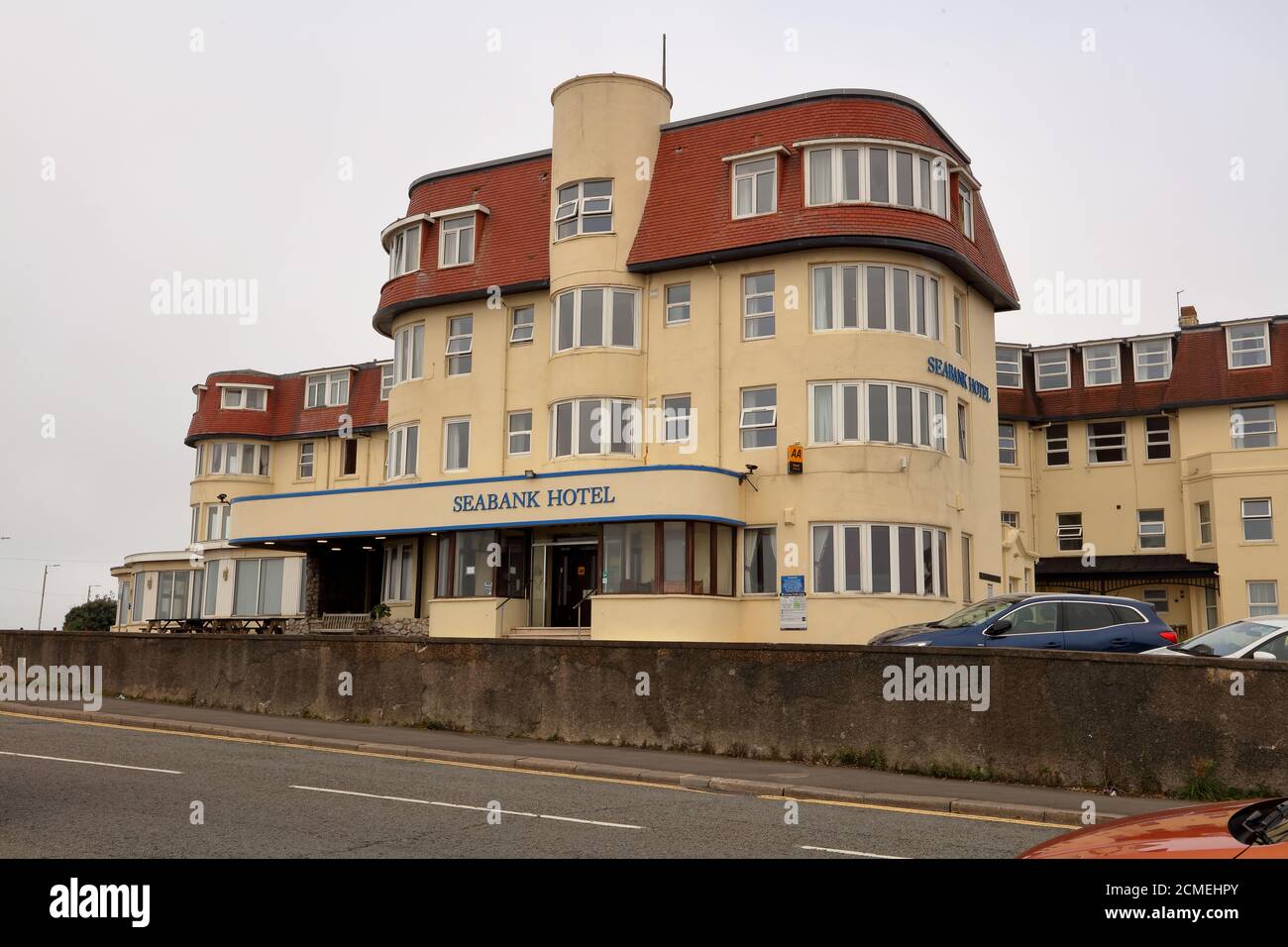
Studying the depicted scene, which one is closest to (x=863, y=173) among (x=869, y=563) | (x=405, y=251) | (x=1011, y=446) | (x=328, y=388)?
(x=869, y=563)

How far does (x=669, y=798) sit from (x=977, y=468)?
829 inches

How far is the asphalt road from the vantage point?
9.24 meters

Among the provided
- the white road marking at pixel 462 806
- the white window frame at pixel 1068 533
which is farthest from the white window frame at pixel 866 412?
the white window frame at pixel 1068 533

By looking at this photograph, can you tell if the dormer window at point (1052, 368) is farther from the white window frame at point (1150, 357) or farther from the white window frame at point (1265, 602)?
the white window frame at point (1265, 602)

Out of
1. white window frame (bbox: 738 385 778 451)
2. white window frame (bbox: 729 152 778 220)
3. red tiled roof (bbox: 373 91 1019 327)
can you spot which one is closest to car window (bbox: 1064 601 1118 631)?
white window frame (bbox: 738 385 778 451)

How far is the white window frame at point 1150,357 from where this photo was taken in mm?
44156

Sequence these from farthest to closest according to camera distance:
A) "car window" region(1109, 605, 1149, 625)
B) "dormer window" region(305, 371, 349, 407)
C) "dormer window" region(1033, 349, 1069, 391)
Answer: "dormer window" region(305, 371, 349, 407)
"dormer window" region(1033, 349, 1069, 391)
"car window" region(1109, 605, 1149, 625)

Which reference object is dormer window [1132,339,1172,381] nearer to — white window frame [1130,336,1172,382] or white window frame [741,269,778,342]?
white window frame [1130,336,1172,382]

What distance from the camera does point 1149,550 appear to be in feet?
142

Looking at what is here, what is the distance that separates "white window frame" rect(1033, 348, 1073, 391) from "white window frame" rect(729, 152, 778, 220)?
21707 millimetres

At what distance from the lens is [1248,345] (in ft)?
137

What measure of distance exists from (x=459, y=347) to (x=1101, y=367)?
1023 inches

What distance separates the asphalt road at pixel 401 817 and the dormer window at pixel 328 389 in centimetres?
3716

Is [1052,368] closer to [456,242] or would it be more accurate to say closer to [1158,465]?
[1158,465]
